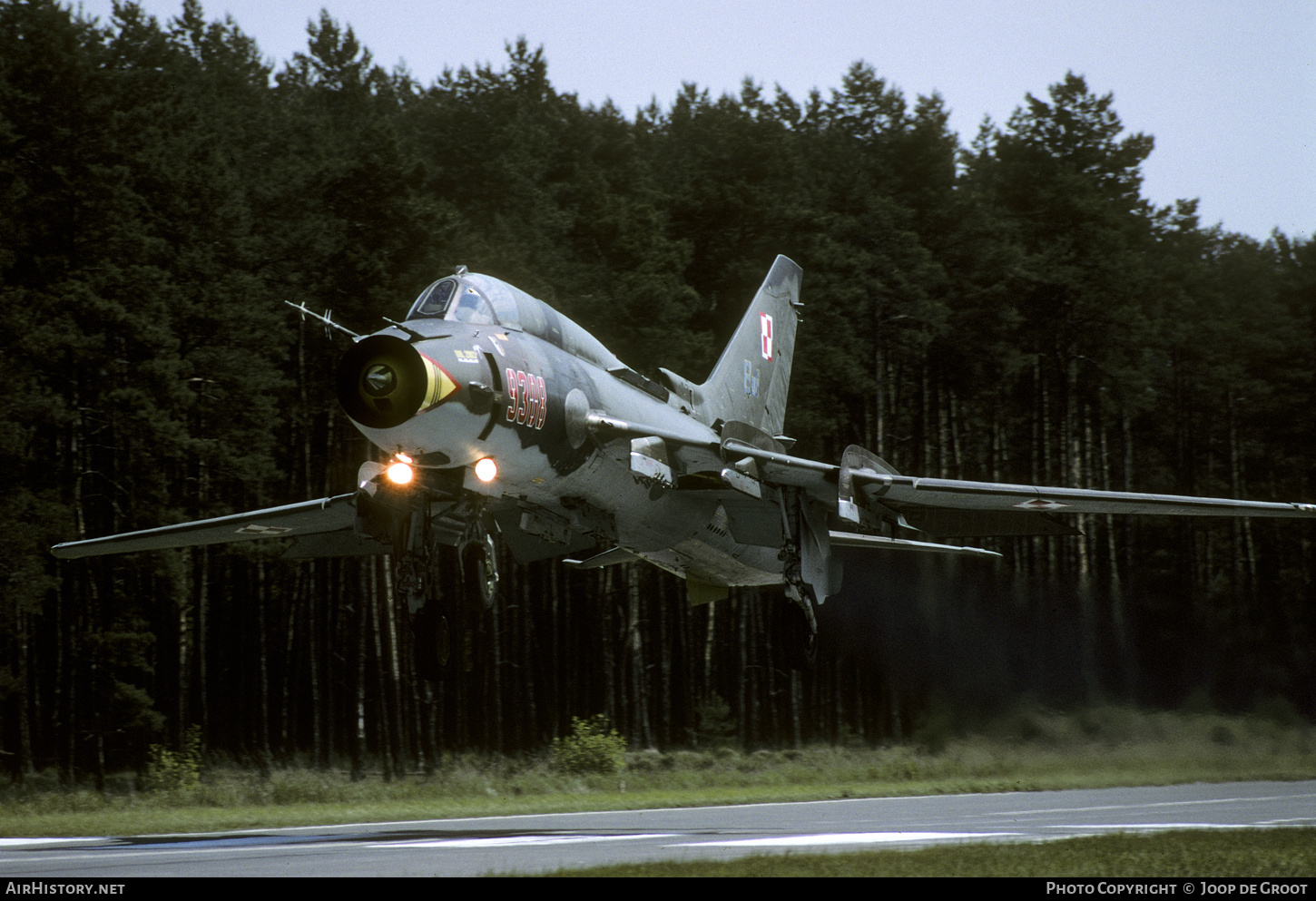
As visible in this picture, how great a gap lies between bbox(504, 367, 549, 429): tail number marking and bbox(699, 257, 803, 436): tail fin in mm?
5259

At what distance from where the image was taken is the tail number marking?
1226cm

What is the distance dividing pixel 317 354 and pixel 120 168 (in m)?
7.85

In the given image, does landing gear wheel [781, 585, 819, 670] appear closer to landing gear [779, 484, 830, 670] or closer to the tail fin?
landing gear [779, 484, 830, 670]

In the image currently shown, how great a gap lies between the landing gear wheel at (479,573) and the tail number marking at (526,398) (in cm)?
128

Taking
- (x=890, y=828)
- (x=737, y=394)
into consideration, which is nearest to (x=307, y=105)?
(x=737, y=394)

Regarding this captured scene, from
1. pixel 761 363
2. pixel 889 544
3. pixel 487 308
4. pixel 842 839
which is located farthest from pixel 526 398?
pixel 761 363

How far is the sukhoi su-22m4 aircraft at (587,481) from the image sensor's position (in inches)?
463

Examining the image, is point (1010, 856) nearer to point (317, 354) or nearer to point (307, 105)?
point (317, 354)

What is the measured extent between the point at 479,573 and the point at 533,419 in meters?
1.59

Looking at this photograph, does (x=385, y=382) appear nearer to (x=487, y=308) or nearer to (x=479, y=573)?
(x=487, y=308)

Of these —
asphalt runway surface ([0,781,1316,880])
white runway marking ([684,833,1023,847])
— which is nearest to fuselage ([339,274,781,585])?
asphalt runway surface ([0,781,1316,880])

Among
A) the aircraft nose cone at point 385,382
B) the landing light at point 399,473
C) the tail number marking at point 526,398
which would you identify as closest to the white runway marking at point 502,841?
the landing light at point 399,473

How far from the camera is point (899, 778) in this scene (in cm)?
2816

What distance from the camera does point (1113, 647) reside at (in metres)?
26.3
